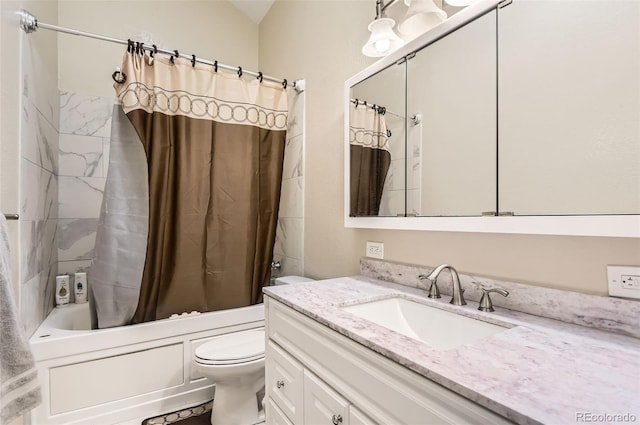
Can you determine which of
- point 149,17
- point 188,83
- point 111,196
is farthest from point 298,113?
point 149,17

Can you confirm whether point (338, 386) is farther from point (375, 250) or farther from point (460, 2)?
point (460, 2)

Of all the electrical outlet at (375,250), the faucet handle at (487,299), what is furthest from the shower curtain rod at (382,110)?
the faucet handle at (487,299)

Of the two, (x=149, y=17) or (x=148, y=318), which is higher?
(x=149, y=17)

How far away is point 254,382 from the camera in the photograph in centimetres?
173

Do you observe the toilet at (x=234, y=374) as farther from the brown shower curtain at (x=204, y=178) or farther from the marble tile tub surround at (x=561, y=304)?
the marble tile tub surround at (x=561, y=304)

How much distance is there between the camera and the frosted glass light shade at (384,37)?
1.36 meters

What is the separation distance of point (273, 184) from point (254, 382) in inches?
48.9

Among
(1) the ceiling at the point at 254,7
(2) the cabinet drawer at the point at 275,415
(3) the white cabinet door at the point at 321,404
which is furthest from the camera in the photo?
(1) the ceiling at the point at 254,7

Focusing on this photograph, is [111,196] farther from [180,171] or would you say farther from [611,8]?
[611,8]

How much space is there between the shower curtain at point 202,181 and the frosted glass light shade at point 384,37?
97cm

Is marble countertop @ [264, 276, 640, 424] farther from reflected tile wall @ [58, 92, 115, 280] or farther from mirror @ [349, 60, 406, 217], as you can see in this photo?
reflected tile wall @ [58, 92, 115, 280]

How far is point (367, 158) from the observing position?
155cm

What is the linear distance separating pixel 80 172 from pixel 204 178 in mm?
1149

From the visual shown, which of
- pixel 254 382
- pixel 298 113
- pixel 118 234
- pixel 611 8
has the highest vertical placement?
pixel 298 113
